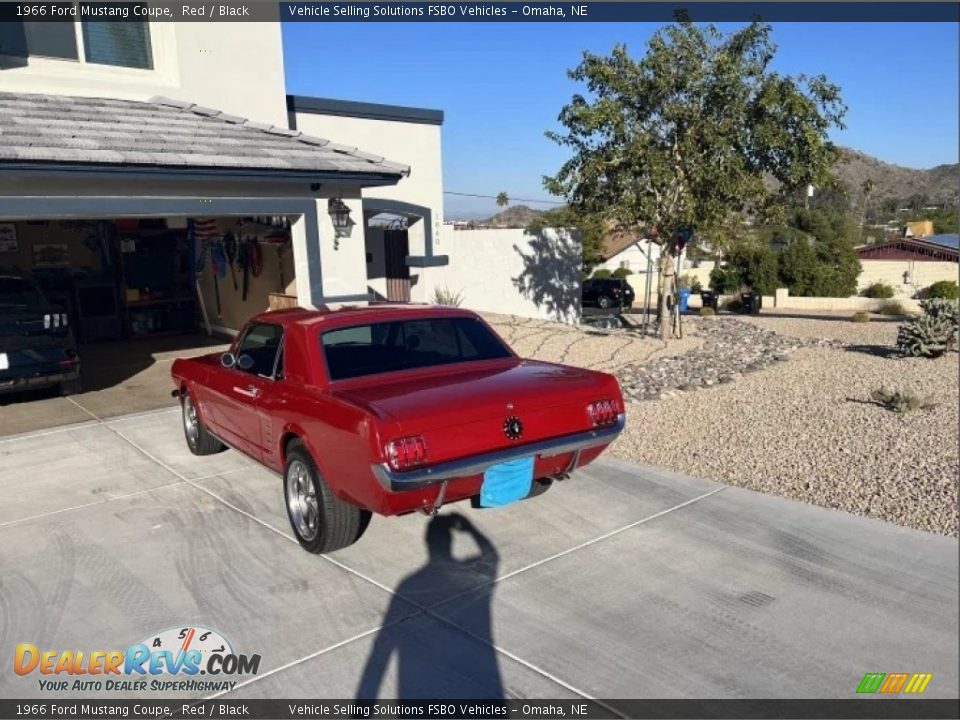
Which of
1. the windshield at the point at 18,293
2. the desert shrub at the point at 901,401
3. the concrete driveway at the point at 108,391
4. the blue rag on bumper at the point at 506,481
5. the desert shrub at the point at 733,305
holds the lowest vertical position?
the desert shrub at the point at 733,305

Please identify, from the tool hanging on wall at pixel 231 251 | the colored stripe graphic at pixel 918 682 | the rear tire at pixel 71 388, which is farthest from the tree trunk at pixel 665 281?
the colored stripe graphic at pixel 918 682

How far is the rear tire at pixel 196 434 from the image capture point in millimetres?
6957

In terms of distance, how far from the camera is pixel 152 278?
15.4m

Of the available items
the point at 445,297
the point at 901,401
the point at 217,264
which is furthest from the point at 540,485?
the point at 445,297

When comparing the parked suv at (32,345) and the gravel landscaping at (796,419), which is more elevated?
the parked suv at (32,345)

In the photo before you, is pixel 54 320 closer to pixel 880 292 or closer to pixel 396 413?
pixel 396 413

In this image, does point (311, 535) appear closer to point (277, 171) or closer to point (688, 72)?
point (277, 171)

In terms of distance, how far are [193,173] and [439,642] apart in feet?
22.1

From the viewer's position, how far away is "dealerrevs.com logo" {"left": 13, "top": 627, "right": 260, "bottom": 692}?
3533 millimetres

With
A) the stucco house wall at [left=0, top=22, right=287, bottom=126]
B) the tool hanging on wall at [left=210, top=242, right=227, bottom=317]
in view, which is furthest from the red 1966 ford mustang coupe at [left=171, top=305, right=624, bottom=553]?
the tool hanging on wall at [left=210, top=242, right=227, bottom=317]

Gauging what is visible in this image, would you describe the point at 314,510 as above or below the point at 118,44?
below

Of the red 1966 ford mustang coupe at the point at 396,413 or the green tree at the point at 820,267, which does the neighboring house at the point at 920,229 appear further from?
the red 1966 ford mustang coupe at the point at 396,413

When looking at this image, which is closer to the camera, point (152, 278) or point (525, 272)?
point (152, 278)

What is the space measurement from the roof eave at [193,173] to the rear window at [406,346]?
4437 millimetres
